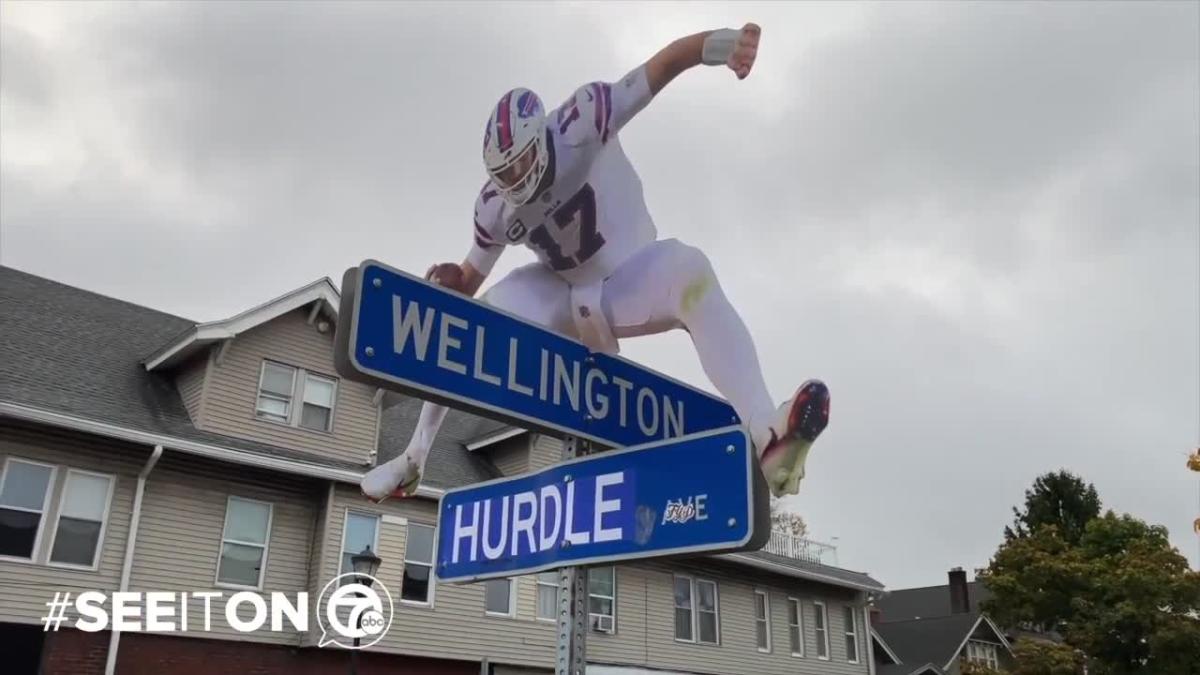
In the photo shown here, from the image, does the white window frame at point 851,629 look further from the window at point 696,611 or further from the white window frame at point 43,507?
the white window frame at point 43,507

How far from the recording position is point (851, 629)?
26.2 meters

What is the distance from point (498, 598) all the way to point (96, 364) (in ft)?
25.3

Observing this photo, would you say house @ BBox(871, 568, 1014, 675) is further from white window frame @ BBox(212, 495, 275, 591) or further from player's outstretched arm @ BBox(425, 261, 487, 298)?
player's outstretched arm @ BBox(425, 261, 487, 298)

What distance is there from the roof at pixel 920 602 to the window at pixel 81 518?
35974mm

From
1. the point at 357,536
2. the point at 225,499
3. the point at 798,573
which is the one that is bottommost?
the point at 357,536

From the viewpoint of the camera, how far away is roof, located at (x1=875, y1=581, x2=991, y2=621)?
44.9 metres

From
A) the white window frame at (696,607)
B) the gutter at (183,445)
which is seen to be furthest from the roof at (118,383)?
the white window frame at (696,607)

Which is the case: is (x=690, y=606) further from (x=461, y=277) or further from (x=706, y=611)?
(x=461, y=277)

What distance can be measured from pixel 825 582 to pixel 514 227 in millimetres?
22800

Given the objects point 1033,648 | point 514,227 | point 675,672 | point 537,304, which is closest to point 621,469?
point 537,304

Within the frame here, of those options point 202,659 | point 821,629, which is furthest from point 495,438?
point 821,629

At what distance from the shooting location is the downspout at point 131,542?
14.1 meters

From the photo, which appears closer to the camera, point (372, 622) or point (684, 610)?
point (372, 622)

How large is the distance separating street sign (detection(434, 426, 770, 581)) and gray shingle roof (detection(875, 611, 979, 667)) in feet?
98.2
